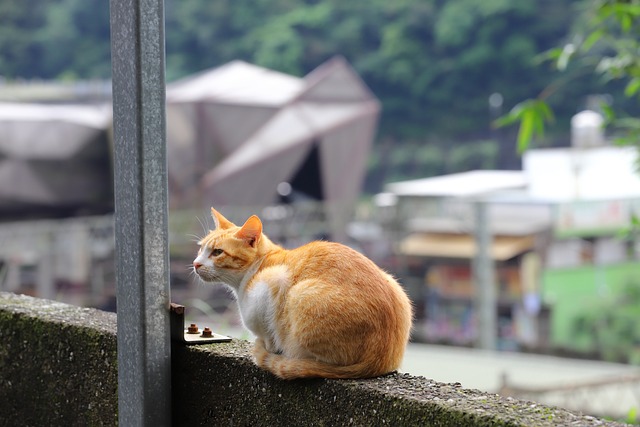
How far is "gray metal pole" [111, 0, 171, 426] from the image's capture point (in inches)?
58.1

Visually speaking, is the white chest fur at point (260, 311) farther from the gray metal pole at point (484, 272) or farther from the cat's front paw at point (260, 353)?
the gray metal pole at point (484, 272)

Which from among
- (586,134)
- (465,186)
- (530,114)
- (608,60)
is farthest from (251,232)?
(586,134)

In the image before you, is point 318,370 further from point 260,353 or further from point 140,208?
point 140,208

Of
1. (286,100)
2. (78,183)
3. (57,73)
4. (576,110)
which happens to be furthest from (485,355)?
(57,73)

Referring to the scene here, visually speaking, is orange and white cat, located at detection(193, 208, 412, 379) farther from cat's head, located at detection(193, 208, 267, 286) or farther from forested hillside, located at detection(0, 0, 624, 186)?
forested hillside, located at detection(0, 0, 624, 186)

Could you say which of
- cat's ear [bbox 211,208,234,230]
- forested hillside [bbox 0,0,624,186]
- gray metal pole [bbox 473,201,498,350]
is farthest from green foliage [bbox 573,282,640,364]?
forested hillside [bbox 0,0,624,186]

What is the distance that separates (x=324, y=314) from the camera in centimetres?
140

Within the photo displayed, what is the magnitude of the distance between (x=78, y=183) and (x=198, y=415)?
1531 cm

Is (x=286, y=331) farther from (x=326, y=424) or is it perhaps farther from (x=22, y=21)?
(x=22, y=21)

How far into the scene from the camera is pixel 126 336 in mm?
1536

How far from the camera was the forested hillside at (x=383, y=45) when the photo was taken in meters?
36.3

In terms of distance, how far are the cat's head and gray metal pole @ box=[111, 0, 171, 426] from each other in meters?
0.12

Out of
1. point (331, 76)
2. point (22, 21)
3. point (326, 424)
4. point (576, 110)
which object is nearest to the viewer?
point (326, 424)

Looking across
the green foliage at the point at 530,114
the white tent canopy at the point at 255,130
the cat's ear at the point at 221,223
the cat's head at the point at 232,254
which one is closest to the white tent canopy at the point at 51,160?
the white tent canopy at the point at 255,130
